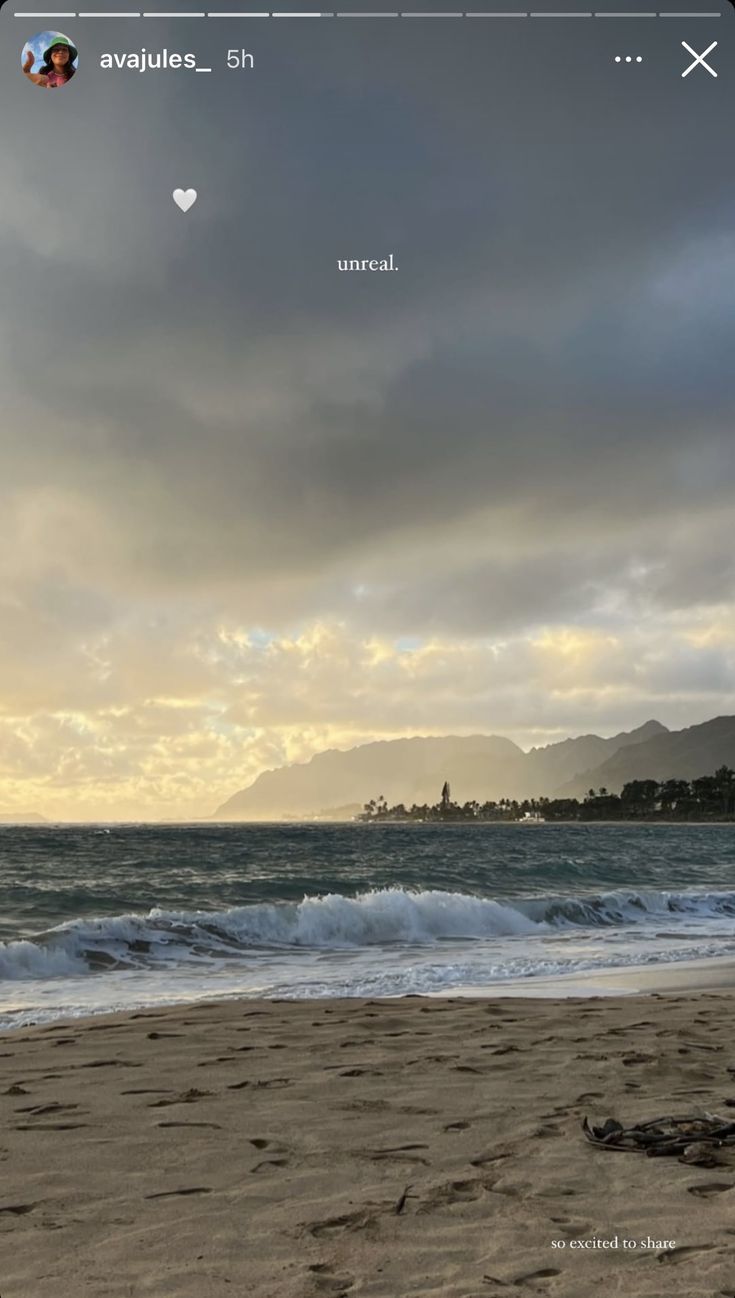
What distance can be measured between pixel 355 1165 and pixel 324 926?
46.8ft

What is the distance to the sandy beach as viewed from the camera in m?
3.43

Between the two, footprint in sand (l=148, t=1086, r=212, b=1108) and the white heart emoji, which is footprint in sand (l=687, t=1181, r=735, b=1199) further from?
the white heart emoji

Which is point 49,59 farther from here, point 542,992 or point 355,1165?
point 542,992

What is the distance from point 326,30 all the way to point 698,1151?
18.6 feet

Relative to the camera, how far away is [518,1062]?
6879 millimetres

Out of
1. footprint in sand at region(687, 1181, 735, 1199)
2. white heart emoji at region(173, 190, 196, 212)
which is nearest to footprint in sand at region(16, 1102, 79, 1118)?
footprint in sand at region(687, 1181, 735, 1199)

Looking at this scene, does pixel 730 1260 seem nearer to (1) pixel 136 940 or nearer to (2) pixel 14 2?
(2) pixel 14 2

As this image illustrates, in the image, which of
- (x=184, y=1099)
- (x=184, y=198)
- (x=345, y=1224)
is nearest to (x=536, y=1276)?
(x=345, y=1224)

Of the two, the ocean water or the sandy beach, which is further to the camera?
the ocean water

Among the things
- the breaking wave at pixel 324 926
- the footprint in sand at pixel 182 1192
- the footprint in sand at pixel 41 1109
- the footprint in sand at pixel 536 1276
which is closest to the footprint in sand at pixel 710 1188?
the footprint in sand at pixel 536 1276

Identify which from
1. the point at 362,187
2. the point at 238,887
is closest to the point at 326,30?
the point at 362,187

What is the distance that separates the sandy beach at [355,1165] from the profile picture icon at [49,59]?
5060 mm

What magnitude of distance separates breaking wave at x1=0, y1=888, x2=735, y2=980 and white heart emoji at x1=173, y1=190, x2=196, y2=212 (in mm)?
11786

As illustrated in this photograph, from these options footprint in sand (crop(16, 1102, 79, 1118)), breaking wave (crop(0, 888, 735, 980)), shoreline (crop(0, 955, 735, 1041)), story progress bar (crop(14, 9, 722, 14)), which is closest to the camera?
story progress bar (crop(14, 9, 722, 14))
